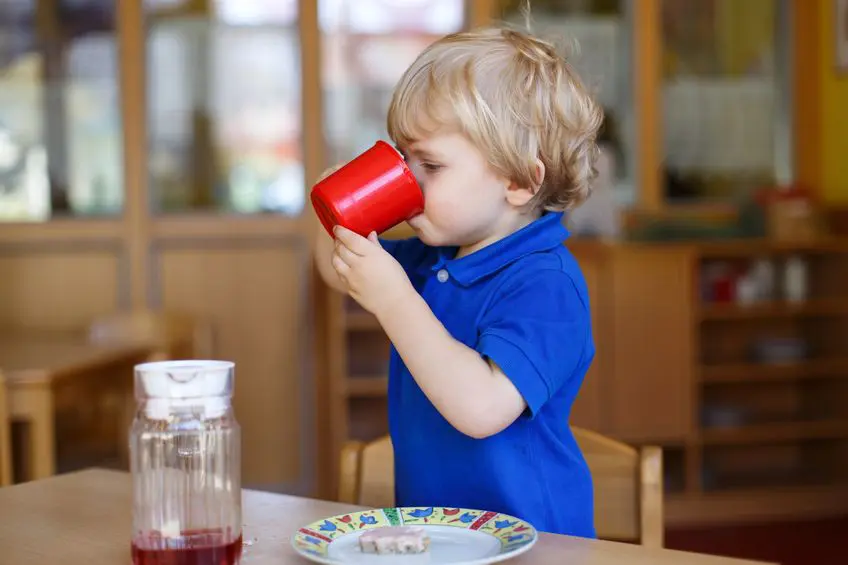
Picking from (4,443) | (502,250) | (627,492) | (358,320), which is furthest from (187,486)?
(358,320)

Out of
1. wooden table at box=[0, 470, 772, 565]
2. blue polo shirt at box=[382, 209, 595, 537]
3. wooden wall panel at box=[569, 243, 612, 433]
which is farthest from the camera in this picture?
wooden wall panel at box=[569, 243, 612, 433]

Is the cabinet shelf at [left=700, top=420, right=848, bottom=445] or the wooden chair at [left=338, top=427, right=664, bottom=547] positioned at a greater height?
the wooden chair at [left=338, top=427, right=664, bottom=547]

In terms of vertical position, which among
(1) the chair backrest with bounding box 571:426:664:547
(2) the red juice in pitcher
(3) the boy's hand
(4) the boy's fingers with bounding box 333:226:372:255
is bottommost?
(1) the chair backrest with bounding box 571:426:664:547

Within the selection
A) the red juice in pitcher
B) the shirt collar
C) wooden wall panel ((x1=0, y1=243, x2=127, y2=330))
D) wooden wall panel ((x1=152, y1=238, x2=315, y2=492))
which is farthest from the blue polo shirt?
wooden wall panel ((x1=0, y1=243, x2=127, y2=330))

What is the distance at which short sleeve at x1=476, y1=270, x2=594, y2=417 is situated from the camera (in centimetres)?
104

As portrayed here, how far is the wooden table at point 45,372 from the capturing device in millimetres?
2402

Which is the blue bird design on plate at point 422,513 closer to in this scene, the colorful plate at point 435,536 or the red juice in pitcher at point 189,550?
the colorful plate at point 435,536

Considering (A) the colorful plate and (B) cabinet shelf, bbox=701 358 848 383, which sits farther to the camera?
(B) cabinet shelf, bbox=701 358 848 383

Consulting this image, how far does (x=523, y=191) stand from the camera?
3.98 feet

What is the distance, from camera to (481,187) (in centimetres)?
118

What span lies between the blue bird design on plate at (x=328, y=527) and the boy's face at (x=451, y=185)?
362 millimetres

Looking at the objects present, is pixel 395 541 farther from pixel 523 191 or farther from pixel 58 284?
pixel 58 284

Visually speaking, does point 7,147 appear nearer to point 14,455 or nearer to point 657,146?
point 14,455

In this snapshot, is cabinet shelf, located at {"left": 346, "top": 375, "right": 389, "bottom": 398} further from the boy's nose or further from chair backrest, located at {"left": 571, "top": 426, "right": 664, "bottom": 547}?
the boy's nose
